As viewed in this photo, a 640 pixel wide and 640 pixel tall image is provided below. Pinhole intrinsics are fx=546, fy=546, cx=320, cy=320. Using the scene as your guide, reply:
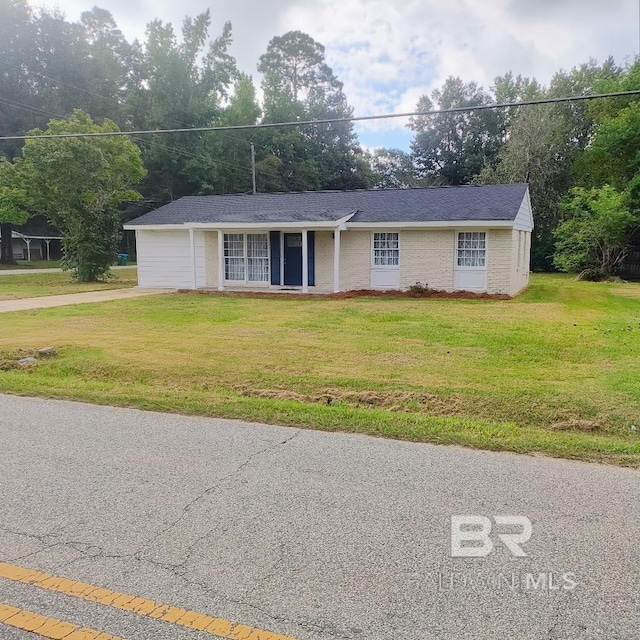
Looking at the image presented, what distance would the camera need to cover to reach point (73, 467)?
4.25m

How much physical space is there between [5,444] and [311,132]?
5046cm

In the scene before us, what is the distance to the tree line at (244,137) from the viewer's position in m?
24.0

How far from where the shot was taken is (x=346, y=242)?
59.9 ft

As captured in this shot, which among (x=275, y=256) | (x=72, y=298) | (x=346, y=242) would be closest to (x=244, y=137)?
(x=275, y=256)

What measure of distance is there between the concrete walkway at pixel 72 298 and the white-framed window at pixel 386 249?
7.37m

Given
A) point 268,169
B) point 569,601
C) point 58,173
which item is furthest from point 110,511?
point 268,169

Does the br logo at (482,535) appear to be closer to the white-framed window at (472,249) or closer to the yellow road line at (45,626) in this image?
the yellow road line at (45,626)

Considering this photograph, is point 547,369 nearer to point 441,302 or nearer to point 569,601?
point 569,601

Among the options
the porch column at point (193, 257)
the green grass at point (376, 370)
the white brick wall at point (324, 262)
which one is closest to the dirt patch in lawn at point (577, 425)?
the green grass at point (376, 370)

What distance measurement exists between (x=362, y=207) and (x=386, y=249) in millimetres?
2041

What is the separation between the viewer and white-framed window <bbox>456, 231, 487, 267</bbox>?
16.7 m

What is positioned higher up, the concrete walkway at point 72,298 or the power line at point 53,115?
the power line at point 53,115

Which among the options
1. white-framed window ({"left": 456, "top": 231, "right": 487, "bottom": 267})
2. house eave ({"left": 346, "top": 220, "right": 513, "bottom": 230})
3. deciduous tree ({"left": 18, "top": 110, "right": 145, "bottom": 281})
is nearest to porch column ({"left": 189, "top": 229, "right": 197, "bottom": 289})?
deciduous tree ({"left": 18, "top": 110, "right": 145, "bottom": 281})

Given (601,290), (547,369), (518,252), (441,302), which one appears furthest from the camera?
(601,290)
